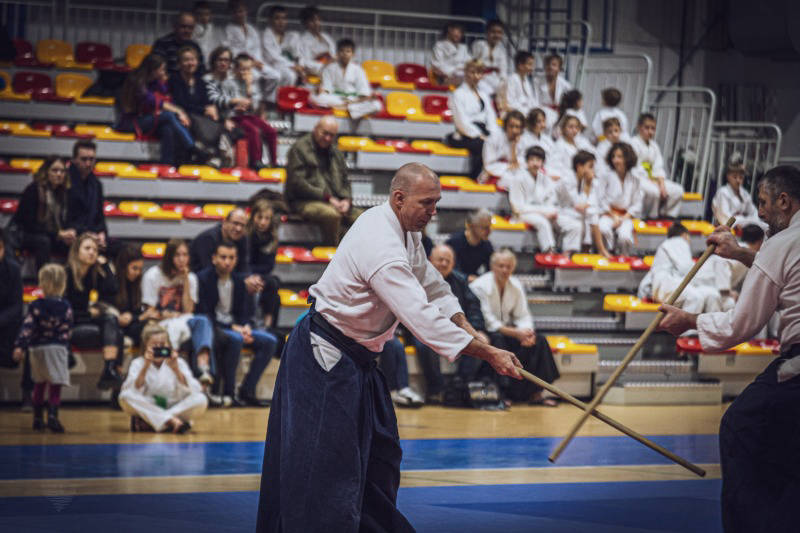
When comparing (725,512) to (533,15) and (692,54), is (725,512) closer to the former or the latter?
(533,15)

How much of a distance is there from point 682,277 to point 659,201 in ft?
7.04

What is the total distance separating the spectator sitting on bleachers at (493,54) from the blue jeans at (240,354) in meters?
5.69

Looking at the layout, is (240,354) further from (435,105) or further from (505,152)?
(435,105)

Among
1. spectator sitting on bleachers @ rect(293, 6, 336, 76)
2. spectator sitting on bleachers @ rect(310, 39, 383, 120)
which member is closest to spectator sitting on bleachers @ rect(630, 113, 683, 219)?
spectator sitting on bleachers @ rect(310, 39, 383, 120)


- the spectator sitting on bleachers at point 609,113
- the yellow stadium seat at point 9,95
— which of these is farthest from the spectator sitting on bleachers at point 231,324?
the spectator sitting on bleachers at point 609,113

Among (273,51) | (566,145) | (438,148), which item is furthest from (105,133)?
(566,145)

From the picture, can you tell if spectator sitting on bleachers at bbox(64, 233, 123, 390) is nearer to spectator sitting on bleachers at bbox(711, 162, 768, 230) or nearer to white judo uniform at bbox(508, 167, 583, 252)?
white judo uniform at bbox(508, 167, 583, 252)

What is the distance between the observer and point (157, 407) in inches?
299

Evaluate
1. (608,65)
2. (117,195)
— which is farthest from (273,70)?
(608,65)

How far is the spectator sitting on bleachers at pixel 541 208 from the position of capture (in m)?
10.9

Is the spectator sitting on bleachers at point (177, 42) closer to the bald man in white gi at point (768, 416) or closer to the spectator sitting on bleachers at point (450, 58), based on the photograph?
the spectator sitting on bleachers at point (450, 58)

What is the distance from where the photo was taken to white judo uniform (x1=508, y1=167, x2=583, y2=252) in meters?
10.9

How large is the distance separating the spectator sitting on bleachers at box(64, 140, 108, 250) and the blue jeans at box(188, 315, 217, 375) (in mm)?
1242

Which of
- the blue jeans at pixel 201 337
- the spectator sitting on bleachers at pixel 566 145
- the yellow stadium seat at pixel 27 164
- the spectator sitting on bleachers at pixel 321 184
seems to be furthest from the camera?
the spectator sitting on bleachers at pixel 566 145
